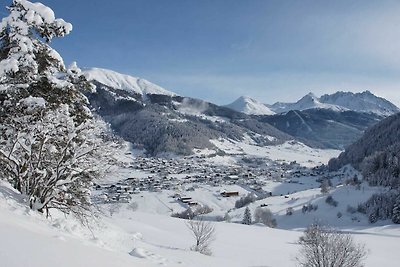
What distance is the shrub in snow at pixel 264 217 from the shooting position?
108m

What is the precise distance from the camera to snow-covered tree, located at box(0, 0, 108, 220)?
630 inches

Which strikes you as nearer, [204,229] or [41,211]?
[41,211]

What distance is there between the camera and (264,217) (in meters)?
111

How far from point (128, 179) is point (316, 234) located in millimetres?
159635

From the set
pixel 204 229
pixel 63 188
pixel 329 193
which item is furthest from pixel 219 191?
pixel 63 188

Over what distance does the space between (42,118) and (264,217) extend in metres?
101

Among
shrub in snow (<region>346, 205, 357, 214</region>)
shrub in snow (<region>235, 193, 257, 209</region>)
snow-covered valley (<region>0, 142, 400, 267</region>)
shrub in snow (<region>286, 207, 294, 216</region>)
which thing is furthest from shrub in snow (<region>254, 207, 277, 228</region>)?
shrub in snow (<region>346, 205, 357, 214</region>)

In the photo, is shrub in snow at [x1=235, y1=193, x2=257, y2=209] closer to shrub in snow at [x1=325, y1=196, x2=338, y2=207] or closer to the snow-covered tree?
shrub in snow at [x1=325, y1=196, x2=338, y2=207]

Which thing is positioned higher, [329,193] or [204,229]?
[329,193]

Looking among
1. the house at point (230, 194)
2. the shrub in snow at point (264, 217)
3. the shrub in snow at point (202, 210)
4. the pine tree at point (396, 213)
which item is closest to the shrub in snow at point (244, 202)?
the shrub in snow at point (202, 210)

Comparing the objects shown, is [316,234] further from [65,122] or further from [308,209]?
[308,209]

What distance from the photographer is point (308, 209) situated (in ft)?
384

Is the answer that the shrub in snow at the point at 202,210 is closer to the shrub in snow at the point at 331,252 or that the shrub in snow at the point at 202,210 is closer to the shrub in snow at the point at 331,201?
the shrub in snow at the point at 331,201

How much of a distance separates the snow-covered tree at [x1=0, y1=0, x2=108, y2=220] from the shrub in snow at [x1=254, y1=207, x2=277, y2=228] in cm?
9387
